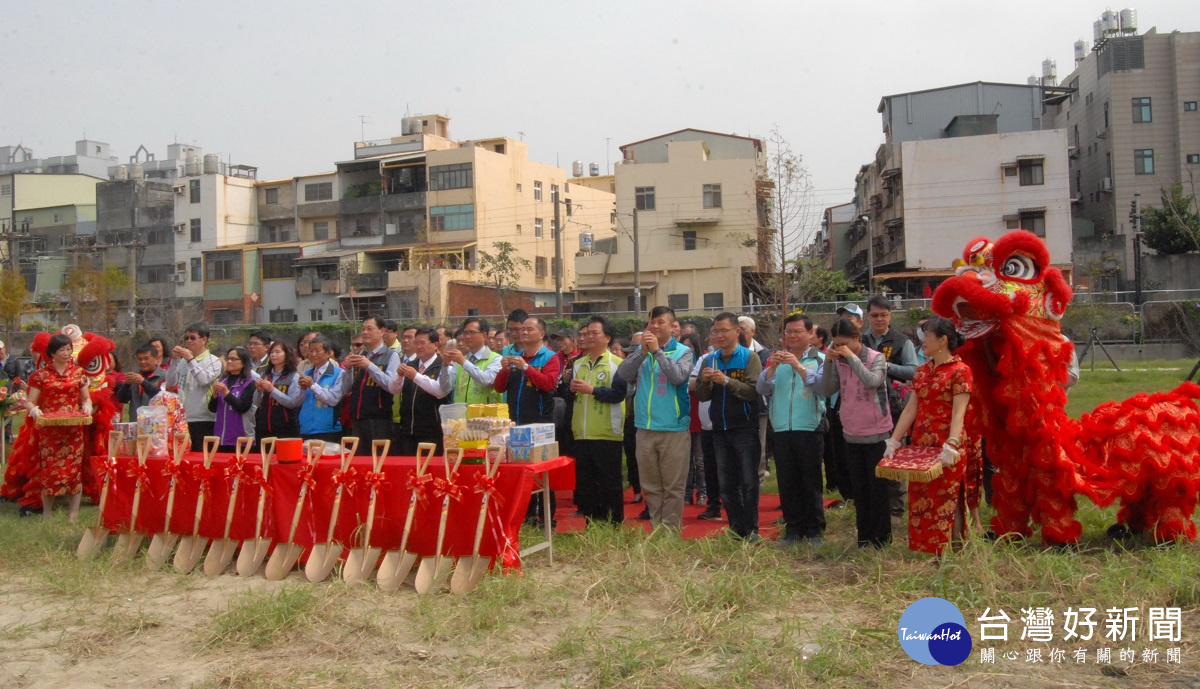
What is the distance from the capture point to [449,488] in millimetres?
5066

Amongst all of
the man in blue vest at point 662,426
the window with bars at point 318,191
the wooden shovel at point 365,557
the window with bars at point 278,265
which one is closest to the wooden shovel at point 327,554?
the wooden shovel at point 365,557

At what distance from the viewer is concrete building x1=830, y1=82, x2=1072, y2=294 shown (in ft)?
98.3

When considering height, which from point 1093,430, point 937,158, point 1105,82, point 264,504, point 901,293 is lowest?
point 264,504

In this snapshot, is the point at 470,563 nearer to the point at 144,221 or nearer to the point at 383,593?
the point at 383,593

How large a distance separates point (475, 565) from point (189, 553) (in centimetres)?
215

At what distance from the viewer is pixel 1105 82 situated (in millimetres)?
31859

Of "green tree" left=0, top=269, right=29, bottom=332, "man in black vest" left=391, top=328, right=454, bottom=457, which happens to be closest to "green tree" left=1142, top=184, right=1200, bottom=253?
"man in black vest" left=391, top=328, right=454, bottom=457

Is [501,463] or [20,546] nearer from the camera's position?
[501,463]

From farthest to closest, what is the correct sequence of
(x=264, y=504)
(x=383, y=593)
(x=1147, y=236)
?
(x=1147, y=236), (x=264, y=504), (x=383, y=593)

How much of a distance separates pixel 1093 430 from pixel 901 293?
92.8 ft

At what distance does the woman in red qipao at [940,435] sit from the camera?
4.77 meters

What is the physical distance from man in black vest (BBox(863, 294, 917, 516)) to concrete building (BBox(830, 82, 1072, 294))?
24.7 metres

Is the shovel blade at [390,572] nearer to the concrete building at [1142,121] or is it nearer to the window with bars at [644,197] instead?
the window with bars at [644,197]

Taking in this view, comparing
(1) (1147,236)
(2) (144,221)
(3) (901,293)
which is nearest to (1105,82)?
(1) (1147,236)
